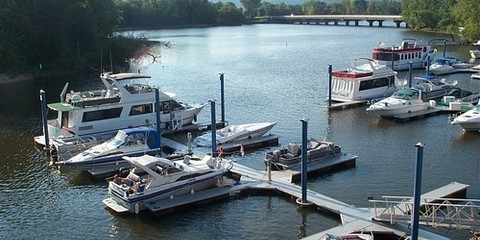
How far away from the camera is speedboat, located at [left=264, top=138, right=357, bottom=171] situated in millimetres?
28578

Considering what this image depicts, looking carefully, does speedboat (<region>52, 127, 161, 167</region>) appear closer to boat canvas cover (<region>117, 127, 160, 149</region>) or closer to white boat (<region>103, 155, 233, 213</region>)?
boat canvas cover (<region>117, 127, 160, 149</region>)

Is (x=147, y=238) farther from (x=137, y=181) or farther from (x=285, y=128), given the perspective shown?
(x=285, y=128)

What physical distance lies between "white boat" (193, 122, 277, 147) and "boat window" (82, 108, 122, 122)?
5.72 m

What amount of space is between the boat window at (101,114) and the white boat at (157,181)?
35.0 feet

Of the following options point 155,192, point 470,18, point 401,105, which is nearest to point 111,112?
point 155,192

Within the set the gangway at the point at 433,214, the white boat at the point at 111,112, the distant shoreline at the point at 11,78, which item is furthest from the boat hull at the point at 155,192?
the distant shoreline at the point at 11,78

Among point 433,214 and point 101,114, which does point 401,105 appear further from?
point 433,214

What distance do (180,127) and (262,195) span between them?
13578mm

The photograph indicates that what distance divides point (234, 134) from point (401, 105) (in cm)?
1319

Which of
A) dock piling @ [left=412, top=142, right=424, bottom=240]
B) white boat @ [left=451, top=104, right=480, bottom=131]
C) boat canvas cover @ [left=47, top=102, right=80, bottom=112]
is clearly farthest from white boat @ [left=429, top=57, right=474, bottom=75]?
dock piling @ [left=412, top=142, right=424, bottom=240]

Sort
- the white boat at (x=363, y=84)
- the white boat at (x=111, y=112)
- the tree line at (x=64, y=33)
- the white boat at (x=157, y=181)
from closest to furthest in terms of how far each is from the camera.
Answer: the white boat at (x=157, y=181)
the white boat at (x=111, y=112)
the white boat at (x=363, y=84)
the tree line at (x=64, y=33)

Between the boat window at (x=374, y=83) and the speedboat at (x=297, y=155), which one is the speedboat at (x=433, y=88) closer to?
the boat window at (x=374, y=83)

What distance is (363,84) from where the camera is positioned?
4650cm

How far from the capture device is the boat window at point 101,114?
35297 mm
